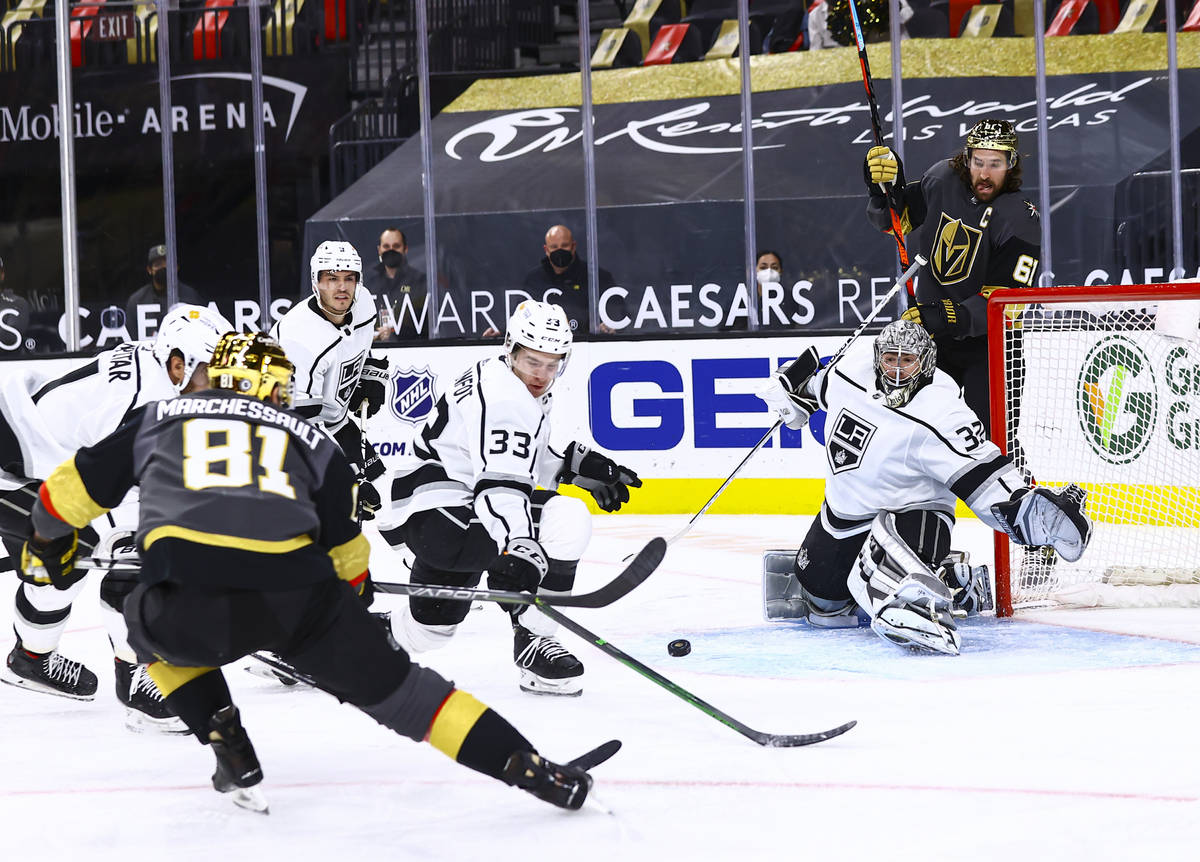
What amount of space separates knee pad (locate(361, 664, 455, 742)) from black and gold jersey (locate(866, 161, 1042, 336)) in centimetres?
265

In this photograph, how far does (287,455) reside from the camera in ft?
7.39

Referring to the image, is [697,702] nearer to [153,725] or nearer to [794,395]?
[153,725]

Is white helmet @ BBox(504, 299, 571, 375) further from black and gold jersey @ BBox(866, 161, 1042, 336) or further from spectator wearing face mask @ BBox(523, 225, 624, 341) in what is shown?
spectator wearing face mask @ BBox(523, 225, 624, 341)

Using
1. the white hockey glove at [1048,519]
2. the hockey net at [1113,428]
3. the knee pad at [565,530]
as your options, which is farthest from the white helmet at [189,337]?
the hockey net at [1113,428]

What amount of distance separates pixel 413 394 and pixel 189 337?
13.5ft

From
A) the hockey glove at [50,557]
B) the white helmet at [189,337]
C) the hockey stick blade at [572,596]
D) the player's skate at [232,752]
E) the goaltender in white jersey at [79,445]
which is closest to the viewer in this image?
the player's skate at [232,752]

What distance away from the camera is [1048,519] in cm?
363

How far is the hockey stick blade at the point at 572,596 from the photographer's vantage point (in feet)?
8.72

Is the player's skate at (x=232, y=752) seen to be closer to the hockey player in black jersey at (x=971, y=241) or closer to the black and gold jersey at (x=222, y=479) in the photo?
the black and gold jersey at (x=222, y=479)

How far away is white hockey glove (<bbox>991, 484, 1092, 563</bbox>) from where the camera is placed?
142 inches

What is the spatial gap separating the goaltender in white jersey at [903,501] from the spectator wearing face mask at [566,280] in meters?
3.08

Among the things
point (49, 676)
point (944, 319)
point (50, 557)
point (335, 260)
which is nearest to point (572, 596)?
point (50, 557)

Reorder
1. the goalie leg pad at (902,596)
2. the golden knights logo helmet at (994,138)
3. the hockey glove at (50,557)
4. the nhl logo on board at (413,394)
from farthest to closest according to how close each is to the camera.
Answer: the nhl logo on board at (413,394), the golden knights logo helmet at (994,138), the goalie leg pad at (902,596), the hockey glove at (50,557)

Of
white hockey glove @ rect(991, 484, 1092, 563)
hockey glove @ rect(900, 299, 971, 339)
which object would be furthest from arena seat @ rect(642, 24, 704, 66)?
white hockey glove @ rect(991, 484, 1092, 563)
